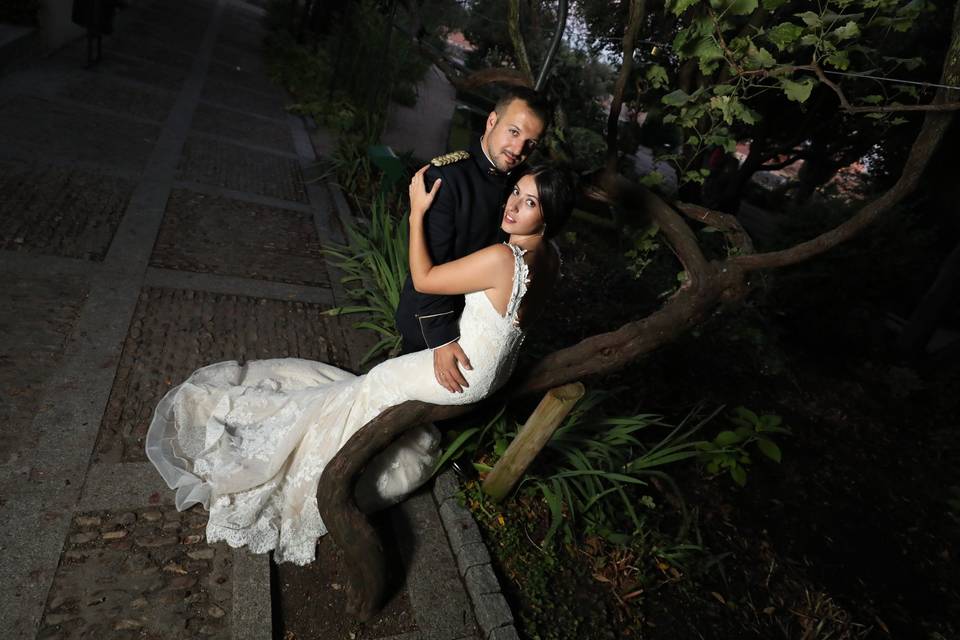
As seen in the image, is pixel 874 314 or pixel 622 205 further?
pixel 874 314

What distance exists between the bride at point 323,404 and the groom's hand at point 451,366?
30mm

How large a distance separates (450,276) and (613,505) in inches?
74.7

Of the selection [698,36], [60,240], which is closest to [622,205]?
[698,36]

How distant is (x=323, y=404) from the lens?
2.46 metres

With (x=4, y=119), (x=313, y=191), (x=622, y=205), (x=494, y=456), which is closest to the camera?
(x=622, y=205)

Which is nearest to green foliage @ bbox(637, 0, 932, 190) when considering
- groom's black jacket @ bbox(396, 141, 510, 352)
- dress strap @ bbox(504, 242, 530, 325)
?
groom's black jacket @ bbox(396, 141, 510, 352)

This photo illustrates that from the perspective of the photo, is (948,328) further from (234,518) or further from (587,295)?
(234,518)

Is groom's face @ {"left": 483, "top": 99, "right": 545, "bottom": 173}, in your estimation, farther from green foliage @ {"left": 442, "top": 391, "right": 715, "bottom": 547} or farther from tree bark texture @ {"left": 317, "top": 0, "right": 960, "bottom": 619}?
green foliage @ {"left": 442, "top": 391, "right": 715, "bottom": 547}

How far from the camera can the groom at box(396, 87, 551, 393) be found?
1.86 metres

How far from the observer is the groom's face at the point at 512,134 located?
1.82 meters

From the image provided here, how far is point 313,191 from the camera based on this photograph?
5891 millimetres

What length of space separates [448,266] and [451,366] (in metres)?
0.40

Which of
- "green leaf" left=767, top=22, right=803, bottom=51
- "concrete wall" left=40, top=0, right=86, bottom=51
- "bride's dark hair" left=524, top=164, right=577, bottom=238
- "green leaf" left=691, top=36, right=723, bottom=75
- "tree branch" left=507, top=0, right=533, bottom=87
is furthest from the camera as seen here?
"concrete wall" left=40, top=0, right=86, bottom=51

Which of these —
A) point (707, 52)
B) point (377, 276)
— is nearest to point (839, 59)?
point (707, 52)
